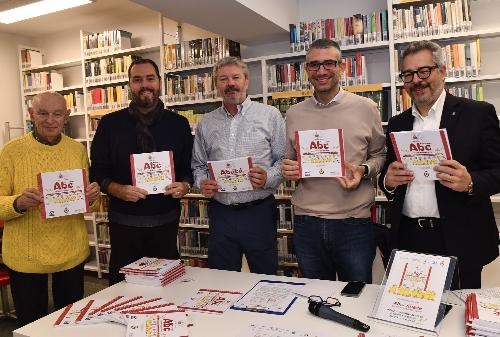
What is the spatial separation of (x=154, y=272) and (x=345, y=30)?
315cm

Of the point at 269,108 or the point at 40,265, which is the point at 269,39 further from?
the point at 40,265

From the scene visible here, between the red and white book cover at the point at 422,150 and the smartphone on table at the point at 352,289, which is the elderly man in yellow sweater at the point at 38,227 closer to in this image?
the smartphone on table at the point at 352,289

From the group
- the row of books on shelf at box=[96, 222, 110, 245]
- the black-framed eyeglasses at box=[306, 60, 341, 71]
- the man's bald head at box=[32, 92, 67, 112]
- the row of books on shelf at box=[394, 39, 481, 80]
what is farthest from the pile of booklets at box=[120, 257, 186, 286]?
the row of books on shelf at box=[96, 222, 110, 245]

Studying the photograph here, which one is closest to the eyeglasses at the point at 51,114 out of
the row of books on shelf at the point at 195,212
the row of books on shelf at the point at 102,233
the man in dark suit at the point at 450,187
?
the man in dark suit at the point at 450,187

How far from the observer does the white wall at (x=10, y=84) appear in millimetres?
6309

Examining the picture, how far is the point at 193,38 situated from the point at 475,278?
14.4 feet

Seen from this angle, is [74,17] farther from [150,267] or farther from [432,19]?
[150,267]

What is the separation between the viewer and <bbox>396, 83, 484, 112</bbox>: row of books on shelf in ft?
12.7

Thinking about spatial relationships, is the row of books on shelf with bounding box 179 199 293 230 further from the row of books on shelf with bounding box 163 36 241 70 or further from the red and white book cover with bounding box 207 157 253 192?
the red and white book cover with bounding box 207 157 253 192

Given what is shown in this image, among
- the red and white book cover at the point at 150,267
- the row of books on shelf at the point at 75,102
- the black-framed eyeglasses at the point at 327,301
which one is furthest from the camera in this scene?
the row of books on shelf at the point at 75,102

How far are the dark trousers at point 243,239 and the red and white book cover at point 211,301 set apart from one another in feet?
2.41

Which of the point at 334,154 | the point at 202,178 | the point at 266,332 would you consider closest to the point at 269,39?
the point at 202,178

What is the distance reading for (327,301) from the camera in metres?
1.82

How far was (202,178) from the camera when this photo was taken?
Result: 294 centimetres
